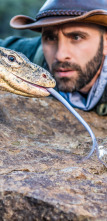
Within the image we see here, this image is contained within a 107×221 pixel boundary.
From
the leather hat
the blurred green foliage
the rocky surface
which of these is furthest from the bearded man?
the blurred green foliage

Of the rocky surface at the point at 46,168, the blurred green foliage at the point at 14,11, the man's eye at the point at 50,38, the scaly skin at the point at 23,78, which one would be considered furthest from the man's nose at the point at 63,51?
the blurred green foliage at the point at 14,11

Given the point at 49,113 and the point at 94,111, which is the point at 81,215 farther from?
the point at 94,111

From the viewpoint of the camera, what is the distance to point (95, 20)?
326 centimetres

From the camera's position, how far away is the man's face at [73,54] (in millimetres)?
3322

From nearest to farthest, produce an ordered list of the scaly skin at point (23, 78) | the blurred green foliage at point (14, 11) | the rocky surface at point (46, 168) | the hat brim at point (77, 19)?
the rocky surface at point (46, 168) → the scaly skin at point (23, 78) → the hat brim at point (77, 19) → the blurred green foliage at point (14, 11)

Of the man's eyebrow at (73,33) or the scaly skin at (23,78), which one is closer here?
the scaly skin at (23,78)

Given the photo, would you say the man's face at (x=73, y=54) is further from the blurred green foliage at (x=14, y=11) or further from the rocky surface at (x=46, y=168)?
the blurred green foliage at (x=14, y=11)

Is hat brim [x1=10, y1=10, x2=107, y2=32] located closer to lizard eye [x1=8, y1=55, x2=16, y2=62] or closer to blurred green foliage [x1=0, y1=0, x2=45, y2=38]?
lizard eye [x1=8, y1=55, x2=16, y2=62]

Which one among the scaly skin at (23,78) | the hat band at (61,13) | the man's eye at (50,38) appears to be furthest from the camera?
the man's eye at (50,38)

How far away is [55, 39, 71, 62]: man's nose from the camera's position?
3.27 metres

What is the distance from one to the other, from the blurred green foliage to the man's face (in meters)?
11.5

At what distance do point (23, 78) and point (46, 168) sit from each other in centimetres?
72

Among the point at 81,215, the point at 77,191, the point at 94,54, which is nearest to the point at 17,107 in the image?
the point at 94,54

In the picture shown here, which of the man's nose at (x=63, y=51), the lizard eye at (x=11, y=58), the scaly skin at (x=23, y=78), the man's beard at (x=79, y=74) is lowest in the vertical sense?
the man's beard at (x=79, y=74)
